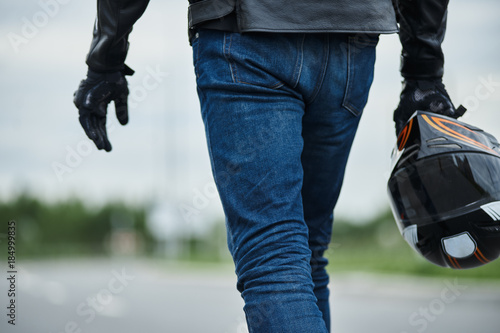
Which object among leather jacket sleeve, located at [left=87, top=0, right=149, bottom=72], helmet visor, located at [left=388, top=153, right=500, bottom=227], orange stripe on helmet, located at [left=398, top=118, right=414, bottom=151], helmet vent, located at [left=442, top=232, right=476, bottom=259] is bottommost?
helmet vent, located at [left=442, top=232, right=476, bottom=259]

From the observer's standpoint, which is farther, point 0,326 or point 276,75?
point 0,326

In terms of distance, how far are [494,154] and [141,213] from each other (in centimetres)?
5892

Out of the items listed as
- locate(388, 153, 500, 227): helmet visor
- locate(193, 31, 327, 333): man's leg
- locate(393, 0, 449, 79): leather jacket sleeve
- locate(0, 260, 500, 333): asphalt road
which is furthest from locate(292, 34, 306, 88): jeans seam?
locate(0, 260, 500, 333): asphalt road

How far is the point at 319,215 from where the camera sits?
6.03 ft

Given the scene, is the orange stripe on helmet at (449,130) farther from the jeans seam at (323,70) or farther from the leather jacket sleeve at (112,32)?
the leather jacket sleeve at (112,32)

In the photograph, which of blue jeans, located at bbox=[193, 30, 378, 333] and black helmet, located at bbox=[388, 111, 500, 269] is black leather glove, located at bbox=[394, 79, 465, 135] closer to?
black helmet, located at bbox=[388, 111, 500, 269]

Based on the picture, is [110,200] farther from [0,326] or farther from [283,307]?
[283,307]

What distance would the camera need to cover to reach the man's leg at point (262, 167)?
4.20ft

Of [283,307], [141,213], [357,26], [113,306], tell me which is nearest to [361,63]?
[357,26]

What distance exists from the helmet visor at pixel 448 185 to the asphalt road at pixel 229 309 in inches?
174

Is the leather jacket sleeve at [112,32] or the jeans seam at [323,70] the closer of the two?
the jeans seam at [323,70]

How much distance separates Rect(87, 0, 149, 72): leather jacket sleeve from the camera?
172cm

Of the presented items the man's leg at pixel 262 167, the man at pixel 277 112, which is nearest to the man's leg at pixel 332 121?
the man at pixel 277 112

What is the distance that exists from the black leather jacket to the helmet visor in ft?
1.26
